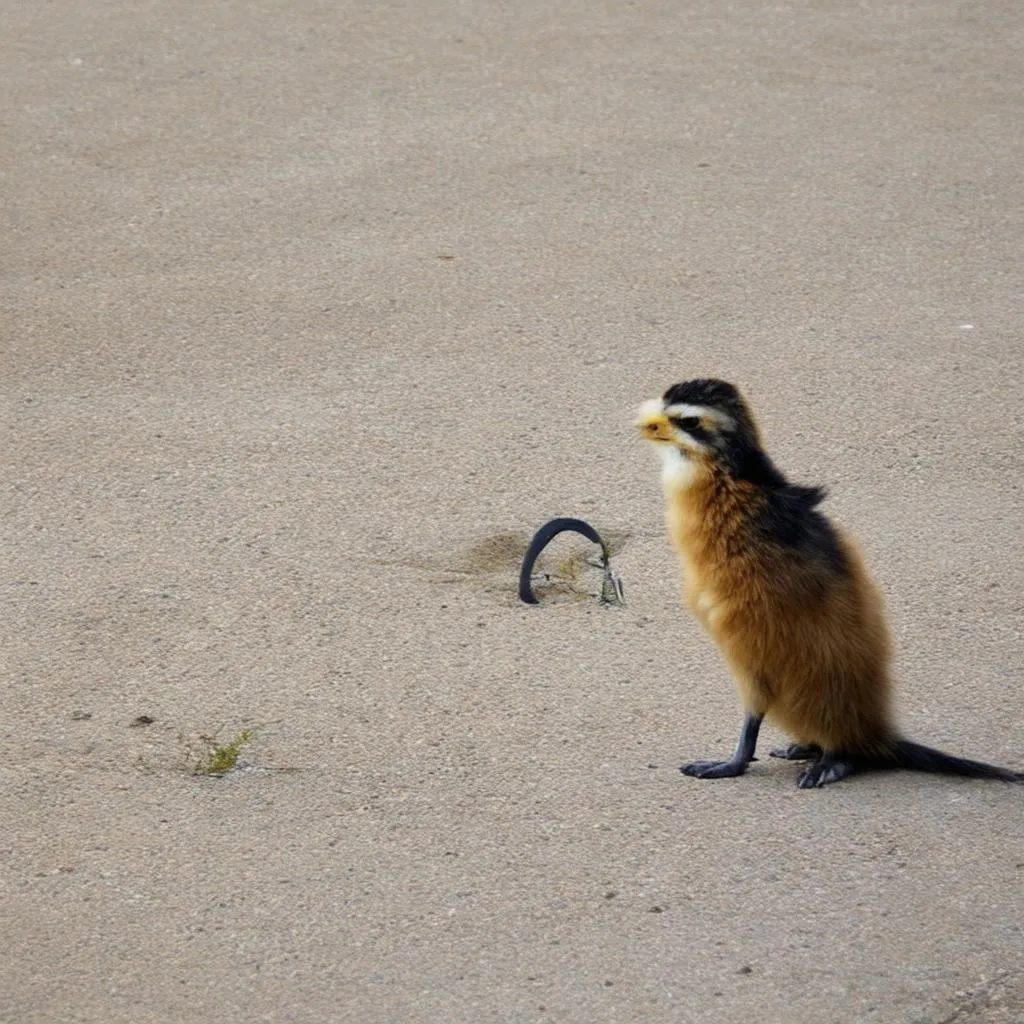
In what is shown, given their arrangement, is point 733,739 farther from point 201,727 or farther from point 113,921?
point 113,921

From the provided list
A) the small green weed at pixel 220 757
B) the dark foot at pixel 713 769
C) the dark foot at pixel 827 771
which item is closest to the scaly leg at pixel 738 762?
the dark foot at pixel 713 769

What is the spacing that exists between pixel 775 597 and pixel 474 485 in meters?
2.21

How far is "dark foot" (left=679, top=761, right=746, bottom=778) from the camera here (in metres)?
5.22

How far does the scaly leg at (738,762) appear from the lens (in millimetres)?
5223

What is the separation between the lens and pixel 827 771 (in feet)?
17.2

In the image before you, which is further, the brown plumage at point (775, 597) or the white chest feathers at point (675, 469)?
the white chest feathers at point (675, 469)

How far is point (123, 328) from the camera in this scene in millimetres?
8336

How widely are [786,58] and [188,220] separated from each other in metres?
4.19

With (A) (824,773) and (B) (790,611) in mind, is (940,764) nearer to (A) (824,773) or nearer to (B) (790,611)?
(A) (824,773)

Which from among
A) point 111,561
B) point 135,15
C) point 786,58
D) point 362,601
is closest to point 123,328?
point 111,561

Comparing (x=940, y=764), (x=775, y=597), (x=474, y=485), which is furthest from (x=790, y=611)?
(x=474, y=485)

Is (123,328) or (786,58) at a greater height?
(786,58)

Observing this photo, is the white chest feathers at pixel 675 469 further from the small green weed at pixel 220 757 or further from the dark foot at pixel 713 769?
the small green weed at pixel 220 757

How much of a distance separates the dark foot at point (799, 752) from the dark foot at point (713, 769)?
257 millimetres
